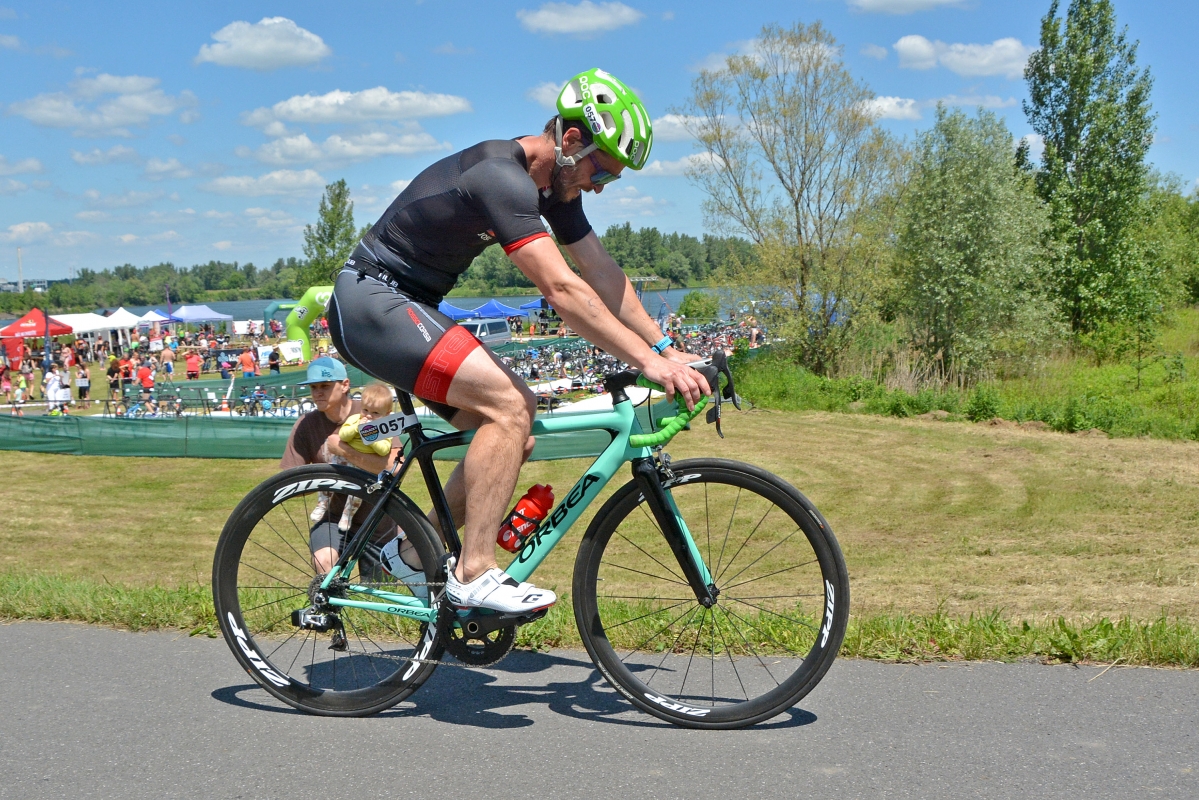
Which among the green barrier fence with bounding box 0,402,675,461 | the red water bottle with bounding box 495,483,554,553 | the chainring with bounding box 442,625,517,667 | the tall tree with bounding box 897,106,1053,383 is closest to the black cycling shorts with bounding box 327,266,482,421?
the red water bottle with bounding box 495,483,554,553

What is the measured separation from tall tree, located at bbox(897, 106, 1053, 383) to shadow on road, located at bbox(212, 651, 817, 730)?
28.2 meters

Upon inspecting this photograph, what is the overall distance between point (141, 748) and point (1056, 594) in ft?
25.7

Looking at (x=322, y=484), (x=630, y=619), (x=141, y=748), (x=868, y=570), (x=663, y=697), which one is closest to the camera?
(x=141, y=748)

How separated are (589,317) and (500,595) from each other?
3.09 feet

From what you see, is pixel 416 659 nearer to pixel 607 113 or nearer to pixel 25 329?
pixel 607 113

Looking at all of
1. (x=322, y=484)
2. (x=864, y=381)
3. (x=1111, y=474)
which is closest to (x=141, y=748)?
(x=322, y=484)

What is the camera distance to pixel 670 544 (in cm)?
327

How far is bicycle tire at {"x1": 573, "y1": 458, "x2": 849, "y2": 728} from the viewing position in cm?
305

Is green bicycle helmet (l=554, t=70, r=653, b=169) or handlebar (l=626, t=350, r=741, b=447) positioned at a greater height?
green bicycle helmet (l=554, t=70, r=653, b=169)

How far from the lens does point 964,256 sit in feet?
100

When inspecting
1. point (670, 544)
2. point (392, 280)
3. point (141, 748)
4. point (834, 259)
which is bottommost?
point (141, 748)

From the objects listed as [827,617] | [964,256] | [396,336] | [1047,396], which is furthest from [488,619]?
[964,256]

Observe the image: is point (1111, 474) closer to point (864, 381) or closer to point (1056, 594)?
point (1056, 594)

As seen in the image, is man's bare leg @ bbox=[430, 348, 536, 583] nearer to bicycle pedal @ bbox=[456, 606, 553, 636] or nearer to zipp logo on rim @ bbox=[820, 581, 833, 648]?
bicycle pedal @ bbox=[456, 606, 553, 636]
